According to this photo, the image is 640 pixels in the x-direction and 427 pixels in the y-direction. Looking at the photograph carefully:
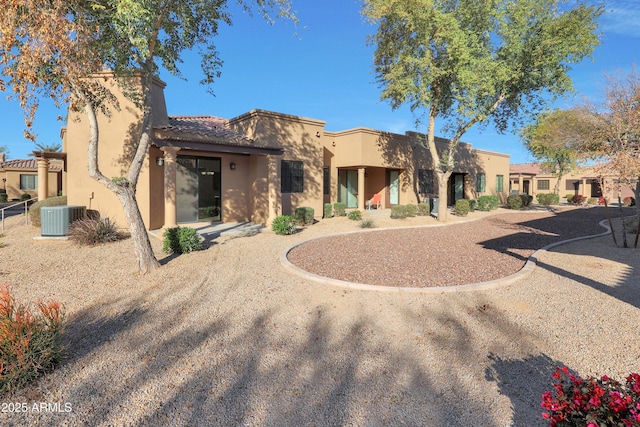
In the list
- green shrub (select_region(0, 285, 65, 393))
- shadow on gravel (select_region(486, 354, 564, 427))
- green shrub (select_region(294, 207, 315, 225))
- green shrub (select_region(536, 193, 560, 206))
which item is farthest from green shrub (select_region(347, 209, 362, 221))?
green shrub (select_region(536, 193, 560, 206))

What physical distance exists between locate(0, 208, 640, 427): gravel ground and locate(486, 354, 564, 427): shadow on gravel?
0.02m

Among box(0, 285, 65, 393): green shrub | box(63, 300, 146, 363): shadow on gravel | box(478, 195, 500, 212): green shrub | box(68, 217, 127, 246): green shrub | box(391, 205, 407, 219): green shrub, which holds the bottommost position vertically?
box(63, 300, 146, 363): shadow on gravel

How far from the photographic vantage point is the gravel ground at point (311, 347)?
300cm

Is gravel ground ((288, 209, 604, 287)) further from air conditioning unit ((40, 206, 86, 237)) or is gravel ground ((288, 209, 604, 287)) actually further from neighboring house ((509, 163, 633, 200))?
neighboring house ((509, 163, 633, 200))

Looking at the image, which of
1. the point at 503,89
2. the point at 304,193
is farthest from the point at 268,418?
the point at 503,89

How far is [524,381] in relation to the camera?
11.0 feet

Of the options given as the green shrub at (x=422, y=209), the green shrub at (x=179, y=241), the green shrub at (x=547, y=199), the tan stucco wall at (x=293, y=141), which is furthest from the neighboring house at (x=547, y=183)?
the green shrub at (x=179, y=241)

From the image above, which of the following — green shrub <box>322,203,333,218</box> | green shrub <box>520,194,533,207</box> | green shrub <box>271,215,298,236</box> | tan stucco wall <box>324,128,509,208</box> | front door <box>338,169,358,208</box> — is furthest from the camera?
green shrub <box>520,194,533,207</box>

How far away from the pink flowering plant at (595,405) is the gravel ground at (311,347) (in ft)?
2.33

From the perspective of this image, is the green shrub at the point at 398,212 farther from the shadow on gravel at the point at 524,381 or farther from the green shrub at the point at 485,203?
the shadow on gravel at the point at 524,381

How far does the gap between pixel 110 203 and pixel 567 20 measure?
21.6 metres

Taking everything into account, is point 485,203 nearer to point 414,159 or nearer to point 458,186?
point 458,186

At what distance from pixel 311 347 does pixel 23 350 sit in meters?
3.18

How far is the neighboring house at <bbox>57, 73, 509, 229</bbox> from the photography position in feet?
39.8
